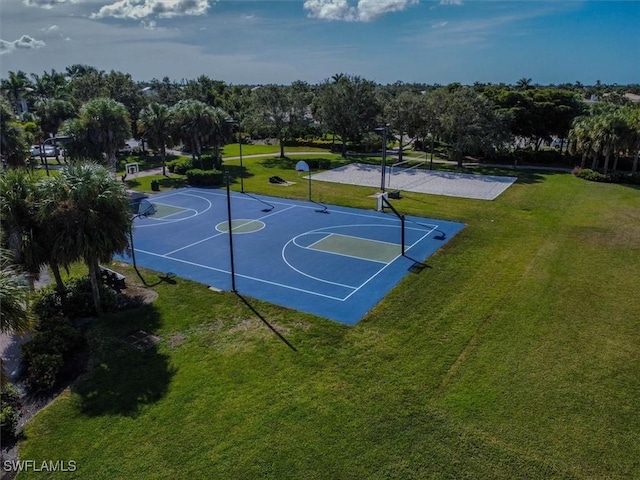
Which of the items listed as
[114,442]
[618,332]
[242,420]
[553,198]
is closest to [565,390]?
[618,332]

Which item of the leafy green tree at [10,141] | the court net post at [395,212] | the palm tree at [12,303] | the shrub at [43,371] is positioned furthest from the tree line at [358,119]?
the palm tree at [12,303]

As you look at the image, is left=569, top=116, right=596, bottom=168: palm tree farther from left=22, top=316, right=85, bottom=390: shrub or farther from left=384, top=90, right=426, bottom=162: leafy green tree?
left=22, top=316, right=85, bottom=390: shrub

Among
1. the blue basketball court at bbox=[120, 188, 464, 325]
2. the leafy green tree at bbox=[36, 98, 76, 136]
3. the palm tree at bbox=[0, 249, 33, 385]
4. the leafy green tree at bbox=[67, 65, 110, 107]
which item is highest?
the leafy green tree at bbox=[67, 65, 110, 107]

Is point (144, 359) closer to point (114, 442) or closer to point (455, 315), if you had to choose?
point (114, 442)

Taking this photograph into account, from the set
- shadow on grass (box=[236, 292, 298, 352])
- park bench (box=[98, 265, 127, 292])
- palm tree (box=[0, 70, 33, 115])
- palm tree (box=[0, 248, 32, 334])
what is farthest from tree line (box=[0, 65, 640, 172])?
palm tree (box=[0, 70, 33, 115])

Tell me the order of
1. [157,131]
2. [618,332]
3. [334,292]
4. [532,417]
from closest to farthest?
[532,417]
[618,332]
[334,292]
[157,131]

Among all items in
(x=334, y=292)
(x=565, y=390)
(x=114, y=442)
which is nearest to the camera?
(x=114, y=442)

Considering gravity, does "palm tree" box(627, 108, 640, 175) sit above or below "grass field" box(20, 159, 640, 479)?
above
